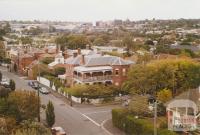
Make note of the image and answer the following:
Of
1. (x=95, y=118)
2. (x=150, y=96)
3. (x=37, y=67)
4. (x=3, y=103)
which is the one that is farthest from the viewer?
(x=37, y=67)

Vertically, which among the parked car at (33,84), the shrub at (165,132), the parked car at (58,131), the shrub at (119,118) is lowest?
the parked car at (33,84)

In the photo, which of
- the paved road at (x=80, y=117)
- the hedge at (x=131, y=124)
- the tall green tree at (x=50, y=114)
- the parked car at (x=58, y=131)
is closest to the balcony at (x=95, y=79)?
the paved road at (x=80, y=117)

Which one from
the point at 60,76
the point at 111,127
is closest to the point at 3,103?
the point at 111,127

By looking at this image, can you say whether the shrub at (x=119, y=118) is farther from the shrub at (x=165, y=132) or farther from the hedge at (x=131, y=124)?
the shrub at (x=165, y=132)

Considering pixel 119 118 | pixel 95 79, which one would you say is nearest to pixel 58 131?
pixel 119 118

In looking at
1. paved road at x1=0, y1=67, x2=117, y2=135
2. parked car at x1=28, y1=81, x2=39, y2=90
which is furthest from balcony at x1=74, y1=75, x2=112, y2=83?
parked car at x1=28, y1=81, x2=39, y2=90

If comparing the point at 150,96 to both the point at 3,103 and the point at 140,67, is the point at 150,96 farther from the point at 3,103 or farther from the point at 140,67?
the point at 3,103

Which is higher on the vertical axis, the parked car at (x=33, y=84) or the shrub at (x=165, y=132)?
the shrub at (x=165, y=132)
